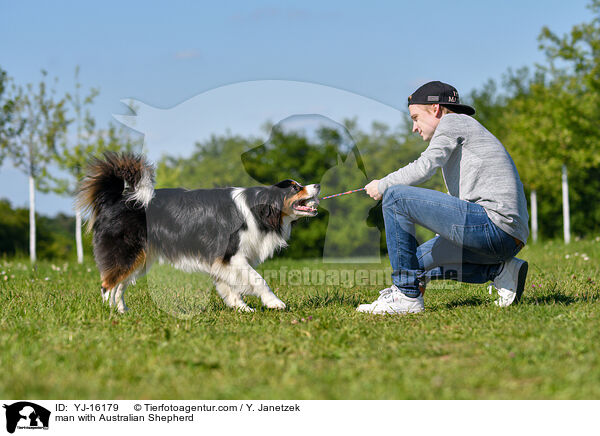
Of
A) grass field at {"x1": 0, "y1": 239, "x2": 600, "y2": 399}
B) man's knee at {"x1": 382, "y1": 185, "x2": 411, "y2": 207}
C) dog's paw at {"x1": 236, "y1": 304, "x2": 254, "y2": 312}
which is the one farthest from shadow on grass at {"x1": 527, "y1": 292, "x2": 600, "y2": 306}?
dog's paw at {"x1": 236, "y1": 304, "x2": 254, "y2": 312}

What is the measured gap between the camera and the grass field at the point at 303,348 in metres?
2.48

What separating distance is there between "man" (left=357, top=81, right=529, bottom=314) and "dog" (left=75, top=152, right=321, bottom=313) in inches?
38.3

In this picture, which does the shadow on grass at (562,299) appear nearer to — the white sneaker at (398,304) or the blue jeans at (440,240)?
the blue jeans at (440,240)

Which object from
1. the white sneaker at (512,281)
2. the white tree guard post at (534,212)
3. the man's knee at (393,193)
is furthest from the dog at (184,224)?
the white tree guard post at (534,212)

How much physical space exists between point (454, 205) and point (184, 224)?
2538 mm

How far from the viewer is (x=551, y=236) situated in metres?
25.3

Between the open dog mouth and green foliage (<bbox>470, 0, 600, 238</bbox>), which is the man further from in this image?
green foliage (<bbox>470, 0, 600, 238</bbox>)

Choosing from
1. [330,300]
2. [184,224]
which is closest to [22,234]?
[184,224]

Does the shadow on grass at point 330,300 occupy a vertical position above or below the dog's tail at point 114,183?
below

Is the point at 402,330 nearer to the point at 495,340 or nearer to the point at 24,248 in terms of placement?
the point at 495,340
